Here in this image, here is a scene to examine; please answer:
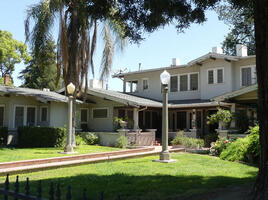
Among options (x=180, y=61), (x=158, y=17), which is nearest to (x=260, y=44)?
(x=158, y=17)

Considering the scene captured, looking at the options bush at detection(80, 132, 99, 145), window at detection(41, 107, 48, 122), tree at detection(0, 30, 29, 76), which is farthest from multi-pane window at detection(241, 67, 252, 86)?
tree at detection(0, 30, 29, 76)

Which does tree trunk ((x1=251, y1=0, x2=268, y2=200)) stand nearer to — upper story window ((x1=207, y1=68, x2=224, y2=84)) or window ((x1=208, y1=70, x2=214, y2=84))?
upper story window ((x1=207, y1=68, x2=224, y2=84))

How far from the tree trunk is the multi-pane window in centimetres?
1705

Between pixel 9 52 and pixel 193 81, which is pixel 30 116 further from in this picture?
pixel 9 52

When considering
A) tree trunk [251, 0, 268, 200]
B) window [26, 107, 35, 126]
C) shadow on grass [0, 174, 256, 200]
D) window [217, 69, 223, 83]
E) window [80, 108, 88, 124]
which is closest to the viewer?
tree trunk [251, 0, 268, 200]

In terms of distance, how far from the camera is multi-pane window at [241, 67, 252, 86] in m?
21.2

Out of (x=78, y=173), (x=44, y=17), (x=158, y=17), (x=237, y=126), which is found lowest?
(x=78, y=173)

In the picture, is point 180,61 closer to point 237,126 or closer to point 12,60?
point 237,126

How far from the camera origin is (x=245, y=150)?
12.4 m

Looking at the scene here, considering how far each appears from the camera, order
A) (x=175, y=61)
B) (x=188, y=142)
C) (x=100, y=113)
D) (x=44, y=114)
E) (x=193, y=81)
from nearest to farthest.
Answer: (x=188, y=142), (x=44, y=114), (x=100, y=113), (x=193, y=81), (x=175, y=61)

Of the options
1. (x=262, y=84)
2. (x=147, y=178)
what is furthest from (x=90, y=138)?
(x=262, y=84)

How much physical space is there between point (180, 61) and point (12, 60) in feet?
88.1

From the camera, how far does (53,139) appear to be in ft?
60.5

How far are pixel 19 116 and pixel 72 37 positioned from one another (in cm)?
735
